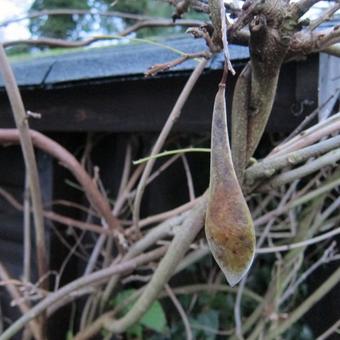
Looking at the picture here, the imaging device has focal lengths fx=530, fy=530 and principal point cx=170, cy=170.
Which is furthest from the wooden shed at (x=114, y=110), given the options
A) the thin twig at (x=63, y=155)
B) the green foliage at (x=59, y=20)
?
the green foliage at (x=59, y=20)

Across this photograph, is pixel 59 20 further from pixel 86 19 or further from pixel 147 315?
pixel 147 315

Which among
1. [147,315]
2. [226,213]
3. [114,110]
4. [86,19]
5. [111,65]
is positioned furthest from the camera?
[86,19]

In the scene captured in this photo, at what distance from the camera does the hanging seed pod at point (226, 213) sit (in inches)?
16.8

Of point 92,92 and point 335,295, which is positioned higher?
point 92,92

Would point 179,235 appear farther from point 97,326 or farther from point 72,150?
point 72,150

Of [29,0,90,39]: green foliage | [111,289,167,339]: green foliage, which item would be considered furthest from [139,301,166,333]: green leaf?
[29,0,90,39]: green foliage

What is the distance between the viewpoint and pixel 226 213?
0.43 metres

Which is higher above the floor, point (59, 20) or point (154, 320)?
point (154, 320)

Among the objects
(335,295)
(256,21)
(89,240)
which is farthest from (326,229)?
(256,21)

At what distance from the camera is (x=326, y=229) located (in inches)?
51.1

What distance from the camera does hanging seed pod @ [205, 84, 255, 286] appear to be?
16.8 inches

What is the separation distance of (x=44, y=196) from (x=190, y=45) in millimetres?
650

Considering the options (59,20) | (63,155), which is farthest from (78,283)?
(59,20)

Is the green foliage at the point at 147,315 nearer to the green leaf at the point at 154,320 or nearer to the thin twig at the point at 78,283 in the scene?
the green leaf at the point at 154,320
